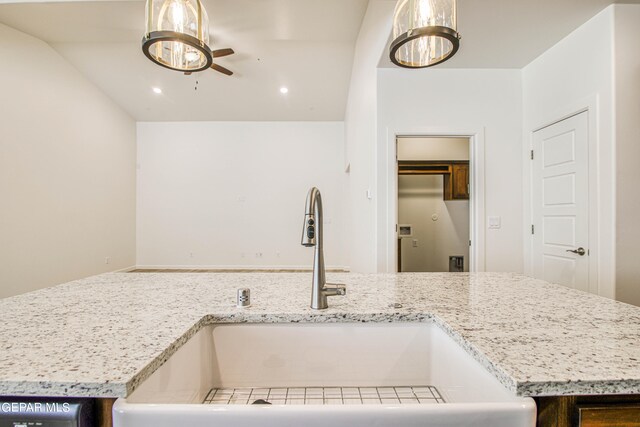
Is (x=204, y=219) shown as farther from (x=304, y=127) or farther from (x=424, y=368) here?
(x=424, y=368)

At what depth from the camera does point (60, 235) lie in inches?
187

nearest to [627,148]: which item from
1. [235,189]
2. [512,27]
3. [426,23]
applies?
[512,27]

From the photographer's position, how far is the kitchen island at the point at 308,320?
515 mm

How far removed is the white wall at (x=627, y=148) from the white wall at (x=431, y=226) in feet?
7.23

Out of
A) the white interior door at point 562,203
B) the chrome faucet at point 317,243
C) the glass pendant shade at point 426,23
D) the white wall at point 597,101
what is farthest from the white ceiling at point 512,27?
the chrome faucet at point 317,243

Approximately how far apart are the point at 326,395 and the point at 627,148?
2.66 metres

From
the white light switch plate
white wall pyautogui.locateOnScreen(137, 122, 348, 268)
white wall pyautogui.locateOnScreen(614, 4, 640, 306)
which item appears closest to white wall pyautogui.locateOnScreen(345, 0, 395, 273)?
the white light switch plate

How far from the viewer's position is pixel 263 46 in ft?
14.7

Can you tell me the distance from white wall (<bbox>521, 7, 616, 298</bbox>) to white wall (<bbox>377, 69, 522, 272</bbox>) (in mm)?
409

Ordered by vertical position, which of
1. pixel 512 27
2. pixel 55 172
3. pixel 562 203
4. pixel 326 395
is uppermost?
pixel 512 27

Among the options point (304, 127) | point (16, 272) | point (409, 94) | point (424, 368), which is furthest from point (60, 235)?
point (424, 368)

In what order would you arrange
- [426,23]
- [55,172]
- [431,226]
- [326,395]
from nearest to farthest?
[326,395] → [426,23] → [431,226] → [55,172]

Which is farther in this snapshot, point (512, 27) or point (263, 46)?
point (263, 46)

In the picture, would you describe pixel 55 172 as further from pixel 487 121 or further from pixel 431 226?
pixel 487 121
